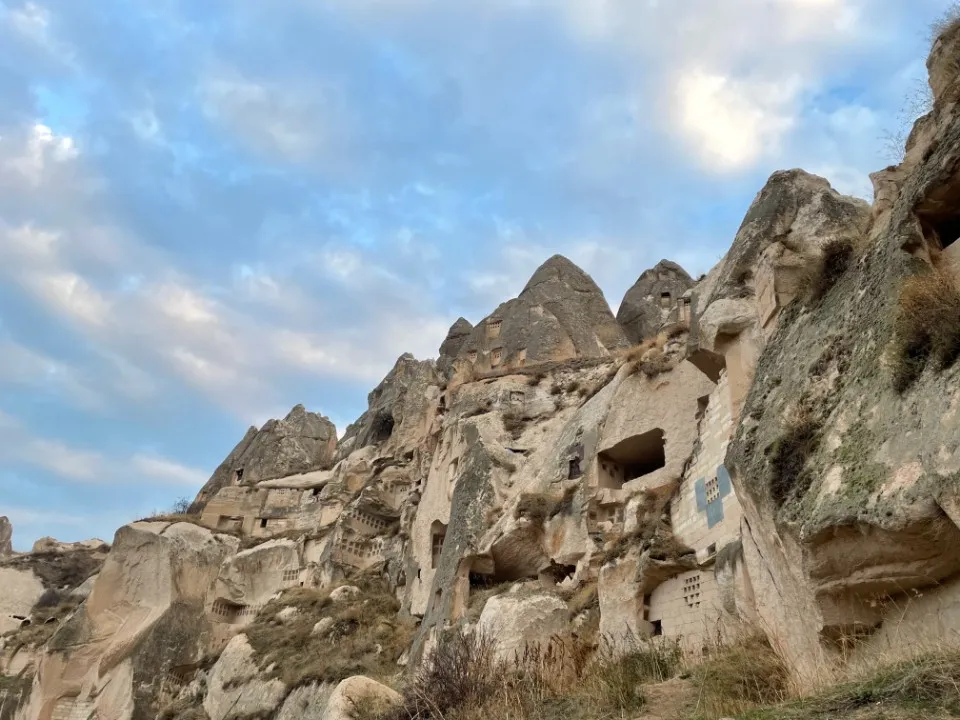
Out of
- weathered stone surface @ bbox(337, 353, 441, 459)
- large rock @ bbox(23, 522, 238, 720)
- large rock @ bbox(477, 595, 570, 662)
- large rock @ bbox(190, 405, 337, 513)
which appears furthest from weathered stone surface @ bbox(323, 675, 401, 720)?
large rock @ bbox(190, 405, 337, 513)

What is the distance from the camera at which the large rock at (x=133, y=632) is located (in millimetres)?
21516

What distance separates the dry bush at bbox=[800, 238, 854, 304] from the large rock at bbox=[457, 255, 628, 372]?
20.6 metres

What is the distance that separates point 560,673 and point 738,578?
7.01ft

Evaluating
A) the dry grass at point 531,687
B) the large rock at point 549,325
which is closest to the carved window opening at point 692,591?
the dry grass at point 531,687

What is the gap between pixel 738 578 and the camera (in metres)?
8.23

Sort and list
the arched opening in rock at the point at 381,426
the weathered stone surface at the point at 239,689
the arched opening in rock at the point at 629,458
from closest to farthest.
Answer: the arched opening in rock at the point at 629,458 → the weathered stone surface at the point at 239,689 → the arched opening in rock at the point at 381,426

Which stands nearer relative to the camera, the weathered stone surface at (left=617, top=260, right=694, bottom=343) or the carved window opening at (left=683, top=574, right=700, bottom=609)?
the carved window opening at (left=683, top=574, right=700, bottom=609)

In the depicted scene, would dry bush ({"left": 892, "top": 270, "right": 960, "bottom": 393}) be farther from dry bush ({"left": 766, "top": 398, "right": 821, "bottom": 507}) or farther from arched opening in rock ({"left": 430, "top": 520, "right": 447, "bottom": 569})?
arched opening in rock ({"left": 430, "top": 520, "right": 447, "bottom": 569})

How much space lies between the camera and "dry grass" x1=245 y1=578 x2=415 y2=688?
1619 cm

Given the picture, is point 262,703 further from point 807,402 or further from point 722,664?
point 807,402

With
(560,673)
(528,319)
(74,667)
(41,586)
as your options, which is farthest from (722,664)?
(41,586)

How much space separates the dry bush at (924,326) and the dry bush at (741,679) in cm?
226

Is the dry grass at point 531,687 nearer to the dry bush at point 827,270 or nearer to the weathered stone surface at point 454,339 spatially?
the dry bush at point 827,270

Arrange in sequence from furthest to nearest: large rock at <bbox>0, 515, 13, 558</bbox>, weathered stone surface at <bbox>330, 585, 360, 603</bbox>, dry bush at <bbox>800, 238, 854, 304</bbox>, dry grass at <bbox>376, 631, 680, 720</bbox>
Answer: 1. large rock at <bbox>0, 515, 13, 558</bbox>
2. weathered stone surface at <bbox>330, 585, 360, 603</bbox>
3. dry bush at <bbox>800, 238, 854, 304</bbox>
4. dry grass at <bbox>376, 631, 680, 720</bbox>
